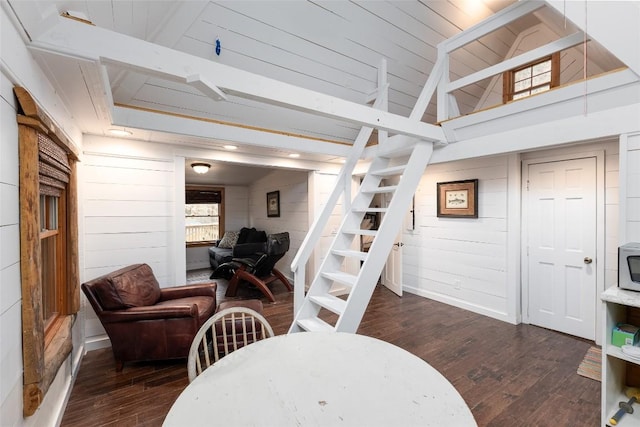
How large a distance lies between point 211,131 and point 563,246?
384 centimetres

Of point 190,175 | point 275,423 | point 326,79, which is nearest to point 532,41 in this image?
point 326,79

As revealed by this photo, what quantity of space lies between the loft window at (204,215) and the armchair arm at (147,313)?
458 cm

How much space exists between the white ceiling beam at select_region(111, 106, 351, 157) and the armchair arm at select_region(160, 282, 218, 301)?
5.01ft

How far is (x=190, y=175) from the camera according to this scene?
6156mm

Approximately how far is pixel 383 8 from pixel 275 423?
3187 mm

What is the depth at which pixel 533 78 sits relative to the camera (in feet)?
9.68

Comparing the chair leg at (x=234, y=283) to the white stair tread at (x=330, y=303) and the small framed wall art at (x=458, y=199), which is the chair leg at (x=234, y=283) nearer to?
the white stair tread at (x=330, y=303)

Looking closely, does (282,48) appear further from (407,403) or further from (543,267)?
(543,267)

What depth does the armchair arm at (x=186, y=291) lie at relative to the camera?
294cm

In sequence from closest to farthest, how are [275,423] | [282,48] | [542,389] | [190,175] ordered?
[275,423] → [542,389] → [282,48] → [190,175]

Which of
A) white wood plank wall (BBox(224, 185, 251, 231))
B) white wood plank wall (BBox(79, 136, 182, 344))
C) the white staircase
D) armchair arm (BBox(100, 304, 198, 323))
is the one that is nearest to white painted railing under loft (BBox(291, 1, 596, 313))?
the white staircase

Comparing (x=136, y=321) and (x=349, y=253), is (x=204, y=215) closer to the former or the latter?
(x=136, y=321)

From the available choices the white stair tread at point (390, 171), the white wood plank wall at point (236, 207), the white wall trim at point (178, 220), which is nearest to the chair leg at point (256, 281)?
the white wall trim at point (178, 220)

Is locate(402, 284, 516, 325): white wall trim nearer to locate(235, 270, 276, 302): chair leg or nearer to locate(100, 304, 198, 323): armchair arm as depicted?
locate(235, 270, 276, 302): chair leg
